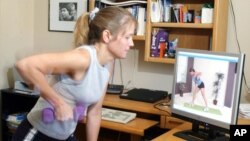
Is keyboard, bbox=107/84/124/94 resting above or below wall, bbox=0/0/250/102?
below

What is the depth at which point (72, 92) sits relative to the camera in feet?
4.91

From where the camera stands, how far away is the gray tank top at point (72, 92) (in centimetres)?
146

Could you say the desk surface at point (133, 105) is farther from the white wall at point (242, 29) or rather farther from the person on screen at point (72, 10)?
the person on screen at point (72, 10)

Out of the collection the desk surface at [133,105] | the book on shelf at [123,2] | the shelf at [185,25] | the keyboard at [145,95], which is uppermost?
the book on shelf at [123,2]

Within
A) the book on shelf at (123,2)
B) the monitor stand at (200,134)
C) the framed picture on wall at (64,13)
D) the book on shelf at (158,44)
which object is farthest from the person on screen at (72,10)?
the monitor stand at (200,134)

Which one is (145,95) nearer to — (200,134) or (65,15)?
(200,134)

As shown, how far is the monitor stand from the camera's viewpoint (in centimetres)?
177

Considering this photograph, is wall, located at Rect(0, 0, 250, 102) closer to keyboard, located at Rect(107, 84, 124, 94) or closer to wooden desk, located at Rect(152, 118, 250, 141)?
keyboard, located at Rect(107, 84, 124, 94)

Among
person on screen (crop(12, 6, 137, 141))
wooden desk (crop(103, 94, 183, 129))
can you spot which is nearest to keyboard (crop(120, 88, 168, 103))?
wooden desk (crop(103, 94, 183, 129))

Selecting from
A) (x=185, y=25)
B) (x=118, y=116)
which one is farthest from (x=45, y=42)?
(x=185, y=25)

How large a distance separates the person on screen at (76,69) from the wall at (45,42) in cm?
122

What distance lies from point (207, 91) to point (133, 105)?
74 cm

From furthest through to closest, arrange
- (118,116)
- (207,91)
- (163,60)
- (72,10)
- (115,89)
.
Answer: (72,10) → (115,89) → (163,60) → (118,116) → (207,91)

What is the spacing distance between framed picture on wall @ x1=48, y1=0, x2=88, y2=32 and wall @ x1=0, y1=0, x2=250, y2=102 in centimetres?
7
